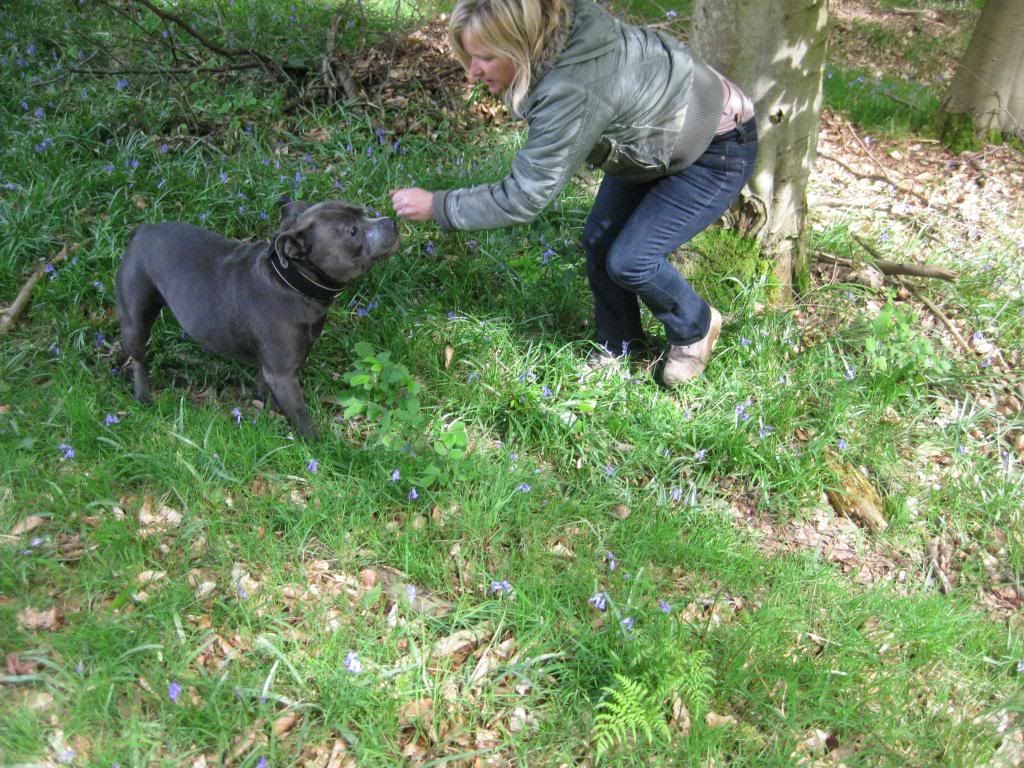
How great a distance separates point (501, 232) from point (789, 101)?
6.23 ft

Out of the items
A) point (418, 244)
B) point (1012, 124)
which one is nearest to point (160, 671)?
point (418, 244)

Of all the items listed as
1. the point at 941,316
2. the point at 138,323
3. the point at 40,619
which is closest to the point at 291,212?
the point at 138,323

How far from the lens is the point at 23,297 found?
4.41 m

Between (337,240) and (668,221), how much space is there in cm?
156

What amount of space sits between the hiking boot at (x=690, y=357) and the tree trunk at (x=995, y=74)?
4.15 m

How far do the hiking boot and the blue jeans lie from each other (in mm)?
49

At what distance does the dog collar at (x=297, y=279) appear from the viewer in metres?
3.49

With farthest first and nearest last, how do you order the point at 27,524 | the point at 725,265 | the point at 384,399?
the point at 725,265, the point at 384,399, the point at 27,524

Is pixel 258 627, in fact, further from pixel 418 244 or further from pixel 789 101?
pixel 789 101

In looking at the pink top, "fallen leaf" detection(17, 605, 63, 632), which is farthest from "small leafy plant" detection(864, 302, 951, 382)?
"fallen leaf" detection(17, 605, 63, 632)

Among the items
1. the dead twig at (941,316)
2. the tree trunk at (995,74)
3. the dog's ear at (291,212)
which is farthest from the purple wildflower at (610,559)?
the tree trunk at (995,74)

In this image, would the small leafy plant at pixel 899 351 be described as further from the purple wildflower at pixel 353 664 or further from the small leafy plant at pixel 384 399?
the purple wildflower at pixel 353 664

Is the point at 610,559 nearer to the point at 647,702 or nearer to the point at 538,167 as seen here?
the point at 647,702

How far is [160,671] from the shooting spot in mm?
2676
